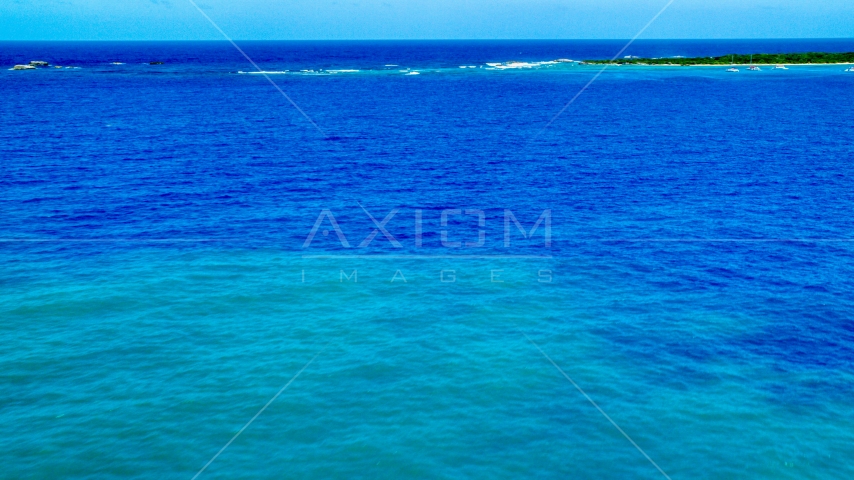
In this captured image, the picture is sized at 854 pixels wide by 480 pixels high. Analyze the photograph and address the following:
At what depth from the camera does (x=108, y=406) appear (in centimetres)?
3422

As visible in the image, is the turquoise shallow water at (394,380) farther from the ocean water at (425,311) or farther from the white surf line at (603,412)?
the white surf line at (603,412)

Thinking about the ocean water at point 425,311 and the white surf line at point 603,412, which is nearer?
the white surf line at point 603,412

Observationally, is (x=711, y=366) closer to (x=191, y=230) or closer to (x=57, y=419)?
(x=57, y=419)

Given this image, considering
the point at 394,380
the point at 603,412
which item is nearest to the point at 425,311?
the point at 394,380

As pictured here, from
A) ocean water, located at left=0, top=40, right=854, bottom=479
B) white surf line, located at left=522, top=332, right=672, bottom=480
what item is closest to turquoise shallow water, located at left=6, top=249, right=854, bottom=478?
ocean water, located at left=0, top=40, right=854, bottom=479

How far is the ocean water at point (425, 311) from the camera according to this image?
31484 mm

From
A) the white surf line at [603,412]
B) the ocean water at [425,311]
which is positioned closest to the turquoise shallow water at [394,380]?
the ocean water at [425,311]

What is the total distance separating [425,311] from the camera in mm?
45250

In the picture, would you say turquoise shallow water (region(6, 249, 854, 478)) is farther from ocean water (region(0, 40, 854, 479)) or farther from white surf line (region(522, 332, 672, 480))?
white surf line (region(522, 332, 672, 480))

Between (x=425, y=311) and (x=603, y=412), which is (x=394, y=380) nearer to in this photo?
(x=425, y=311)

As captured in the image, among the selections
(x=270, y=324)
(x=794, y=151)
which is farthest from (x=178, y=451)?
(x=794, y=151)

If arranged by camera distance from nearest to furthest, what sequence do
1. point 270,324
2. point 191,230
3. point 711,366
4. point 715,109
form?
1. point 711,366
2. point 270,324
3. point 191,230
4. point 715,109

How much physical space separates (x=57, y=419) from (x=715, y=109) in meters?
129

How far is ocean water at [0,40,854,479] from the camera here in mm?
31484
